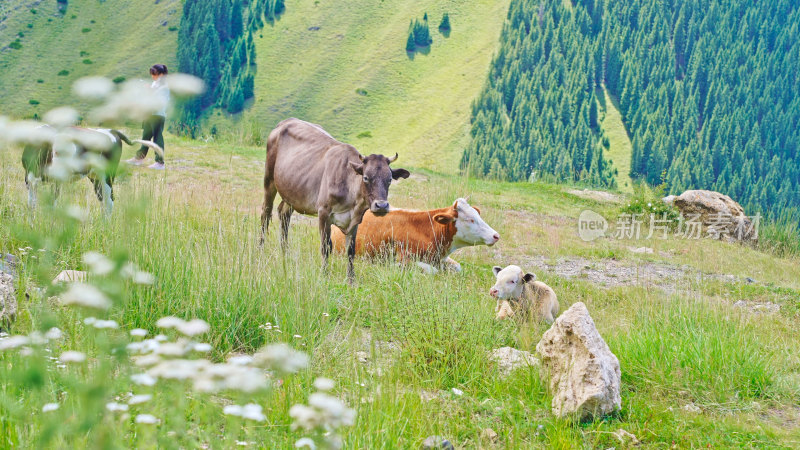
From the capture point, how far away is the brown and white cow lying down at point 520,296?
842cm

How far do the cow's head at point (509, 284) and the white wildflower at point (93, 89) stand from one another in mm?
6132

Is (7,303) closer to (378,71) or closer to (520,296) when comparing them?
(520,296)

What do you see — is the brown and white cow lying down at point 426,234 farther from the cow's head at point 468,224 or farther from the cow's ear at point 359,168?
the cow's ear at point 359,168

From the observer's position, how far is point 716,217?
19.7 m

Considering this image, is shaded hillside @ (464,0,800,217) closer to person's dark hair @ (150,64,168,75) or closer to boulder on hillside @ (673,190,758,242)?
boulder on hillside @ (673,190,758,242)

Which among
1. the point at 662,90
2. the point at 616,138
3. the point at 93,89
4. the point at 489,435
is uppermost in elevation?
the point at 662,90

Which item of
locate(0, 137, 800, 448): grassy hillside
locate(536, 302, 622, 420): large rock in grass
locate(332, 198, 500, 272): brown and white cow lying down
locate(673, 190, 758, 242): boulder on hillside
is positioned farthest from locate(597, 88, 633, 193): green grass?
locate(536, 302, 622, 420): large rock in grass

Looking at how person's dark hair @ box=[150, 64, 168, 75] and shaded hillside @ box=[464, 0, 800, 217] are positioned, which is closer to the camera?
person's dark hair @ box=[150, 64, 168, 75]

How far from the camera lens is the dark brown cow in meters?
8.59

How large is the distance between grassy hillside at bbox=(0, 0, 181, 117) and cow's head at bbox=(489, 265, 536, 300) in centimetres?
13014

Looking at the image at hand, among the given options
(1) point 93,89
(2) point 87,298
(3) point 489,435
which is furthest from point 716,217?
(2) point 87,298

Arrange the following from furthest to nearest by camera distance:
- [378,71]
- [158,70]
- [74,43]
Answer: [74,43] → [378,71] → [158,70]

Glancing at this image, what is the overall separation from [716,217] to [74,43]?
150478mm

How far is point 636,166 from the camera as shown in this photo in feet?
355
